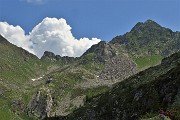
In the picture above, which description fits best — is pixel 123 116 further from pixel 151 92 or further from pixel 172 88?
pixel 172 88

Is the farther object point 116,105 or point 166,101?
point 116,105

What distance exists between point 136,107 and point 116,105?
130 ft

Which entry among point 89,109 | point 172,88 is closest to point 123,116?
point 172,88

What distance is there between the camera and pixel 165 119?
2966 cm

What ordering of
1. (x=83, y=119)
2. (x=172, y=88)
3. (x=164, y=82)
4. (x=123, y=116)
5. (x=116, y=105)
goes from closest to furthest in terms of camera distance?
(x=172, y=88)
(x=164, y=82)
(x=123, y=116)
(x=116, y=105)
(x=83, y=119)

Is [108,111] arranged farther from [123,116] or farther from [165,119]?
[165,119]

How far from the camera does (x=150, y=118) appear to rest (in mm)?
30812

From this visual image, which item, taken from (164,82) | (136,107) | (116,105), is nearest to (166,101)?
(164,82)

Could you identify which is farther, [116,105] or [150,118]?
[116,105]

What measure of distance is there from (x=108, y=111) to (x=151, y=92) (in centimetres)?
5492

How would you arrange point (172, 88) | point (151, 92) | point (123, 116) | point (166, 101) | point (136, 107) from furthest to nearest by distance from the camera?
point (123, 116) < point (136, 107) < point (151, 92) < point (172, 88) < point (166, 101)

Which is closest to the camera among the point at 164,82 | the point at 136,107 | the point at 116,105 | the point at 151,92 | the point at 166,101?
the point at 166,101

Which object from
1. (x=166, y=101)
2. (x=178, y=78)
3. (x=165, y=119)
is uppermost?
(x=178, y=78)

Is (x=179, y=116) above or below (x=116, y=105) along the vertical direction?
below
